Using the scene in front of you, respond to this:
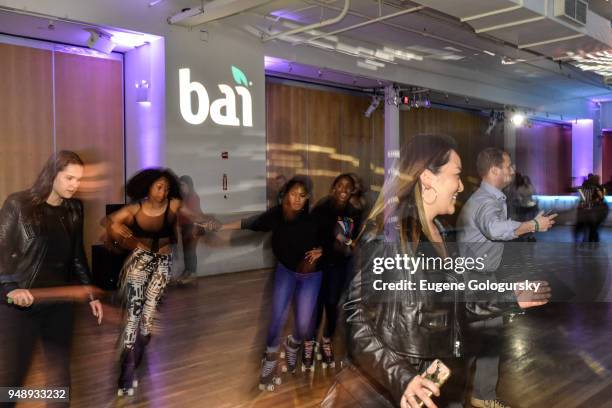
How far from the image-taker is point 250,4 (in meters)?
6.34

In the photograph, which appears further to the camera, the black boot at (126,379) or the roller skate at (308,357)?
the roller skate at (308,357)

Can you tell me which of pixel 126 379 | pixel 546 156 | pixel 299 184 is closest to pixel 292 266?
pixel 299 184

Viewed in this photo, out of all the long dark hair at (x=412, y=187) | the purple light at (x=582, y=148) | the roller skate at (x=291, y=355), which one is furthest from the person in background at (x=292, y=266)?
the purple light at (x=582, y=148)

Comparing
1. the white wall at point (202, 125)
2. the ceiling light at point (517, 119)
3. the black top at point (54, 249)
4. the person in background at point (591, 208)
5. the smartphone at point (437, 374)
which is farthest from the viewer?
the ceiling light at point (517, 119)

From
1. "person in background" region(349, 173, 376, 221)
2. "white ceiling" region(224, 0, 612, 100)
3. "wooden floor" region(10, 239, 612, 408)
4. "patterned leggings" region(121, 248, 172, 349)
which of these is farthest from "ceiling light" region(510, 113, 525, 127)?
"patterned leggings" region(121, 248, 172, 349)

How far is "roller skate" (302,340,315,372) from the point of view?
3.87 metres

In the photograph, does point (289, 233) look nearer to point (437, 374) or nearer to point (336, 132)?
point (437, 374)

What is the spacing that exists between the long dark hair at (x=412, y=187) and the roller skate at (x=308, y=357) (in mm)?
2380

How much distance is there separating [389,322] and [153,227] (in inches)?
94.1

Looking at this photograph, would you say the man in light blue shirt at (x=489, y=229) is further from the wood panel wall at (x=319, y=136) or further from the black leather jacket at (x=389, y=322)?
the wood panel wall at (x=319, y=136)

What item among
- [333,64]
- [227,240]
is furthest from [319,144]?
[227,240]

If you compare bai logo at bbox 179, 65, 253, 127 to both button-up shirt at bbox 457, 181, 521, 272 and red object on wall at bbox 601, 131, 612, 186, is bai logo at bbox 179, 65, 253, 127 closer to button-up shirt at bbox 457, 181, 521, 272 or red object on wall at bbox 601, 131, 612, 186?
button-up shirt at bbox 457, 181, 521, 272

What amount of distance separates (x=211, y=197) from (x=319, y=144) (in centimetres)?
376

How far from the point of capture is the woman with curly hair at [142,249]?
11.6 feet
